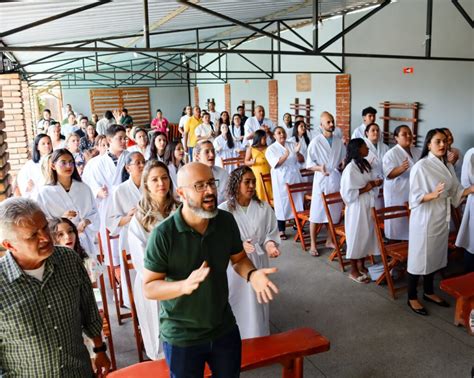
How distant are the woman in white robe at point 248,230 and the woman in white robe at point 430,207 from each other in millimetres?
1641

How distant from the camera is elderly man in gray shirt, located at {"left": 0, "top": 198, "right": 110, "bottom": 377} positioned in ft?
6.59

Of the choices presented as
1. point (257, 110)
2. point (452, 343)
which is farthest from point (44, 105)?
point (452, 343)

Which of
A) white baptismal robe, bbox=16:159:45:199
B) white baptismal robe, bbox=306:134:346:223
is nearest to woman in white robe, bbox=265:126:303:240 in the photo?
white baptismal robe, bbox=306:134:346:223

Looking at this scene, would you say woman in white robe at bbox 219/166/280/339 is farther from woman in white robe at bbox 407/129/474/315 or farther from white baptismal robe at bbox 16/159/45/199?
white baptismal robe at bbox 16/159/45/199

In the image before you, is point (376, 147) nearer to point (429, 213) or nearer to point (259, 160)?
point (259, 160)

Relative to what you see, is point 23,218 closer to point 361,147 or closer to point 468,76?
point 361,147

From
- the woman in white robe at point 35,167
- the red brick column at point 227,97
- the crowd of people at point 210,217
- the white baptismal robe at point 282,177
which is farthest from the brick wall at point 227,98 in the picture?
the woman in white robe at point 35,167

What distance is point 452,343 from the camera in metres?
4.16

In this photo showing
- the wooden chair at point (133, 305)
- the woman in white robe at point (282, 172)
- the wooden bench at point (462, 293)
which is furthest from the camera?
the woman in white robe at point (282, 172)

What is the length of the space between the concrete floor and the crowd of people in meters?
0.27

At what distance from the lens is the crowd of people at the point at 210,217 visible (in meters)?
2.26

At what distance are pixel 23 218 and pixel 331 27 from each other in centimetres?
990

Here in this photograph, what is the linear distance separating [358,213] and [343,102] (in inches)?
221

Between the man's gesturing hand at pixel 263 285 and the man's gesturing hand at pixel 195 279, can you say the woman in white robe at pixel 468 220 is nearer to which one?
the man's gesturing hand at pixel 263 285
